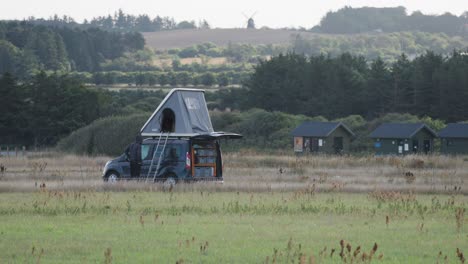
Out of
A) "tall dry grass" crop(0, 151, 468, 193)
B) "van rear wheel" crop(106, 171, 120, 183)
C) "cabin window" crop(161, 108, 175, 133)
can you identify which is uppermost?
"cabin window" crop(161, 108, 175, 133)

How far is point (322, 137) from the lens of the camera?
7331cm

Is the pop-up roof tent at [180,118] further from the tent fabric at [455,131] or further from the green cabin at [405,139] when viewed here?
the tent fabric at [455,131]

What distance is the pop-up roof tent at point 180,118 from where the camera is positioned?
112 feet

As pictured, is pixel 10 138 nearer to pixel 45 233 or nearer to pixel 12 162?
pixel 12 162

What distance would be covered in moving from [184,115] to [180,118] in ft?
0.57

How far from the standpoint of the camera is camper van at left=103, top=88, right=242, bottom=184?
32.5m

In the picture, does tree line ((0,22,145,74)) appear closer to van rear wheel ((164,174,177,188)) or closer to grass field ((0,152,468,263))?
van rear wheel ((164,174,177,188))

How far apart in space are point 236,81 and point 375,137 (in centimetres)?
9455

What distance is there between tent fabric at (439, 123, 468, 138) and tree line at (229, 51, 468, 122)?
14.7 meters

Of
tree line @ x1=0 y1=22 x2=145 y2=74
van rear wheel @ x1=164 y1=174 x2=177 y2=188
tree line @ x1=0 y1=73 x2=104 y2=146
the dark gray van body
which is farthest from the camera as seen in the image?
tree line @ x1=0 y1=22 x2=145 y2=74

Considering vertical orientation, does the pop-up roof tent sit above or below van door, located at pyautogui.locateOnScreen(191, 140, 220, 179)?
above

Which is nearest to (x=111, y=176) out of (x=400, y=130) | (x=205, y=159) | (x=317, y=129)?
(x=205, y=159)

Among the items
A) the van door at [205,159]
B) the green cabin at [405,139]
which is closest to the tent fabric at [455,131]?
the green cabin at [405,139]

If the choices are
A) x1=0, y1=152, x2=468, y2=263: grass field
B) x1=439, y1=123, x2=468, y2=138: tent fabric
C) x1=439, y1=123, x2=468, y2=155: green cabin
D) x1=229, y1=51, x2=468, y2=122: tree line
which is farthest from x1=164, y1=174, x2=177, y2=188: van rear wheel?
x1=229, y1=51, x2=468, y2=122: tree line
